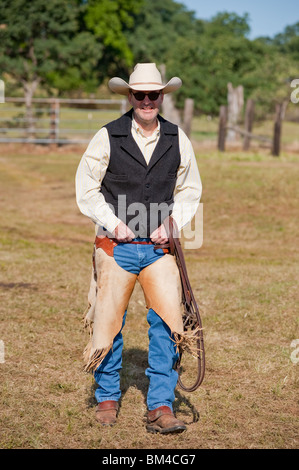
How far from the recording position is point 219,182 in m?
15.2

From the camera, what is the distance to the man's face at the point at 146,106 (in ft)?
13.7

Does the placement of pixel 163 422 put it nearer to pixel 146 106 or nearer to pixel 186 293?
pixel 186 293

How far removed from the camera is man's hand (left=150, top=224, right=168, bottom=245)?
4.20 meters

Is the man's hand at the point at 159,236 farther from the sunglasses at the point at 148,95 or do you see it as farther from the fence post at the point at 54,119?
the fence post at the point at 54,119

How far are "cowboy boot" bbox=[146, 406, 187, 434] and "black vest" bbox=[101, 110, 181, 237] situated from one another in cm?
113

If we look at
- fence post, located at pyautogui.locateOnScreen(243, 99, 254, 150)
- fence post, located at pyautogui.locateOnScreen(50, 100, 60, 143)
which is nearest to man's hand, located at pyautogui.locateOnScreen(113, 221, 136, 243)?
fence post, located at pyautogui.locateOnScreen(243, 99, 254, 150)

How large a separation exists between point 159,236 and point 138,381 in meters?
1.50

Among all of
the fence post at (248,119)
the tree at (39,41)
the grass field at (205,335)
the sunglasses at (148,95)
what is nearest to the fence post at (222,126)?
the fence post at (248,119)

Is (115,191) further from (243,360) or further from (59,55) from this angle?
(59,55)

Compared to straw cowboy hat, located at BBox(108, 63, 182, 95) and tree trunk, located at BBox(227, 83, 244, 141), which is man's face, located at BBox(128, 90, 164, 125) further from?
tree trunk, located at BBox(227, 83, 244, 141)

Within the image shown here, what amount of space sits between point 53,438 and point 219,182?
11558 millimetres

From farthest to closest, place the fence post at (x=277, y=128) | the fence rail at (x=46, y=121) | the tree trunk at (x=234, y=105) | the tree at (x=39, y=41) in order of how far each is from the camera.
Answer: the tree at (x=39, y=41) < the tree trunk at (x=234, y=105) < the fence rail at (x=46, y=121) < the fence post at (x=277, y=128)

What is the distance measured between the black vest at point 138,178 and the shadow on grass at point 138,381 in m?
1.33

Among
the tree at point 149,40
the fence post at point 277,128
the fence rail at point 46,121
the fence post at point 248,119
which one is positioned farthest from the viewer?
the tree at point 149,40
